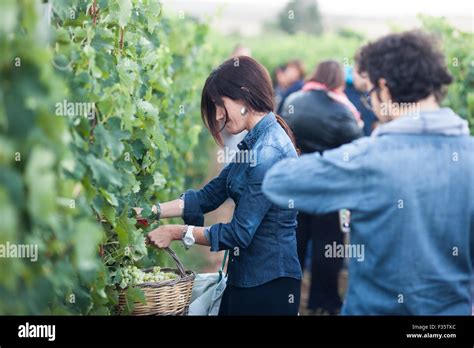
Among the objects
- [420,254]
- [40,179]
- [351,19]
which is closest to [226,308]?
[420,254]

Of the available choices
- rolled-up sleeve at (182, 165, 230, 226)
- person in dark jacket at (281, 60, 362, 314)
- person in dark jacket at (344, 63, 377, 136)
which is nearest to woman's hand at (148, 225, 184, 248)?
rolled-up sleeve at (182, 165, 230, 226)

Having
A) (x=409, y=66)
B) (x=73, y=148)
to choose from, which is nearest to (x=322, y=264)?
(x=409, y=66)

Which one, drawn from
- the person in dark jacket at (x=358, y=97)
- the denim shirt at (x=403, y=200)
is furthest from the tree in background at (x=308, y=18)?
the denim shirt at (x=403, y=200)

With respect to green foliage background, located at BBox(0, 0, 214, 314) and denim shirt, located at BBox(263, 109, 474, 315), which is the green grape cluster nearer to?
green foliage background, located at BBox(0, 0, 214, 314)

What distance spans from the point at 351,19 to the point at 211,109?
46786 mm

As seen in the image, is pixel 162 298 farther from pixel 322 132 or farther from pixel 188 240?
pixel 322 132

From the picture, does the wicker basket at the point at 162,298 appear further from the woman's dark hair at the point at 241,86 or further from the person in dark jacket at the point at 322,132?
the person in dark jacket at the point at 322,132

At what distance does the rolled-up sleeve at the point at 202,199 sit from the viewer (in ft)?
12.2

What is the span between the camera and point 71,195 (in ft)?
7.67

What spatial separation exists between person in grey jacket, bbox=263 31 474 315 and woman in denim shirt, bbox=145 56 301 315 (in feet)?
2.39

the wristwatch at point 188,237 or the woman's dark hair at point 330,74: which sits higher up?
the woman's dark hair at point 330,74

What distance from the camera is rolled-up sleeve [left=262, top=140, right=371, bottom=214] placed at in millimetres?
2414

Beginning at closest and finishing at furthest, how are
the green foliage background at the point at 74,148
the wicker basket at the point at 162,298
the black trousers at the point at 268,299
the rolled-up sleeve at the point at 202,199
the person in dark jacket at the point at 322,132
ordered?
the green foliage background at the point at 74,148
the wicker basket at the point at 162,298
the black trousers at the point at 268,299
the rolled-up sleeve at the point at 202,199
the person in dark jacket at the point at 322,132
